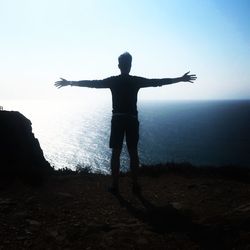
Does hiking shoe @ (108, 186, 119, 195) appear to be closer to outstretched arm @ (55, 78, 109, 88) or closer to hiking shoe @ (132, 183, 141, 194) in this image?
hiking shoe @ (132, 183, 141, 194)

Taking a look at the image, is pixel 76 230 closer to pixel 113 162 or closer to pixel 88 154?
pixel 113 162

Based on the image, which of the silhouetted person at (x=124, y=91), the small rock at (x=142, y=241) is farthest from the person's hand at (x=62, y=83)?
the small rock at (x=142, y=241)

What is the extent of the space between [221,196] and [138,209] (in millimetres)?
1983

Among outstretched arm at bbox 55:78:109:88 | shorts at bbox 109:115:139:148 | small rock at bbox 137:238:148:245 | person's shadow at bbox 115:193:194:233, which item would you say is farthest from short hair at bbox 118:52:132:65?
small rock at bbox 137:238:148:245

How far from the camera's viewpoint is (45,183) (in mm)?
7871

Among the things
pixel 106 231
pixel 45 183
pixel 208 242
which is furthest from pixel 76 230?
pixel 45 183

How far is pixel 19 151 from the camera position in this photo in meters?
9.09

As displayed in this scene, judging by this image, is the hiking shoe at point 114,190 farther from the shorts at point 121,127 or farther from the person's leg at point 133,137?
the shorts at point 121,127

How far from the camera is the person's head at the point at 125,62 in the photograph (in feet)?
22.3

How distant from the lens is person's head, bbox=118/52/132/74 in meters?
6.79

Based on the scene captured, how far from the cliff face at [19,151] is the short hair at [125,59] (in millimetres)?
3366

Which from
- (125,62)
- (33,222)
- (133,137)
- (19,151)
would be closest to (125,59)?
(125,62)

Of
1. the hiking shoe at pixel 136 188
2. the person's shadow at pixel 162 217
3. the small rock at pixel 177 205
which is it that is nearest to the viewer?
the person's shadow at pixel 162 217

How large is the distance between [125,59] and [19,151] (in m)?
4.19
